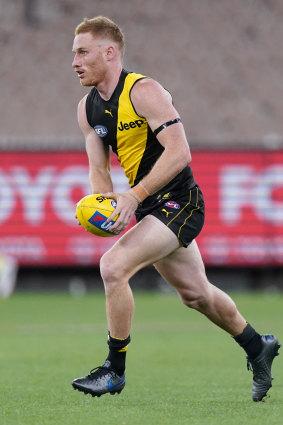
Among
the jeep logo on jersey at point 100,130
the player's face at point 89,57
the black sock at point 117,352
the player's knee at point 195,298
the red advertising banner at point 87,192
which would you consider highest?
the player's face at point 89,57

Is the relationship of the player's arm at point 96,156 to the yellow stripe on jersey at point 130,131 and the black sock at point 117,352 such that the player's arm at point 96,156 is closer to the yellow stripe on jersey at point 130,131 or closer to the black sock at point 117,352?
the yellow stripe on jersey at point 130,131

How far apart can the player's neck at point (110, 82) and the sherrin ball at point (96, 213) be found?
67 centimetres

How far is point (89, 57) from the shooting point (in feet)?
21.7

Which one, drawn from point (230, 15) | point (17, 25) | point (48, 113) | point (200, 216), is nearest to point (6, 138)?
point (48, 113)

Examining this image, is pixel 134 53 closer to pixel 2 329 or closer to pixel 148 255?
pixel 2 329

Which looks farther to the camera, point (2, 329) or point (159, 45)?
point (159, 45)

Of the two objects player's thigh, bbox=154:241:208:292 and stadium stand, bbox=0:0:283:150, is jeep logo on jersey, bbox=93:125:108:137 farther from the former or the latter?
stadium stand, bbox=0:0:283:150

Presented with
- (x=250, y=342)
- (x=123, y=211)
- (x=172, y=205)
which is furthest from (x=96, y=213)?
(x=250, y=342)

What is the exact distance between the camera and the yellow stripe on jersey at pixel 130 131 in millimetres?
6570

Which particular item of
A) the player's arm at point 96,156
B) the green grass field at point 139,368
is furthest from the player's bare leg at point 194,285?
the player's arm at point 96,156

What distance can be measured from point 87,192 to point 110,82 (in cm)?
1191

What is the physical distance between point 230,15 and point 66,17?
15.7ft

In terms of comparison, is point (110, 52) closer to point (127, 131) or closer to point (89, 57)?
point (89, 57)

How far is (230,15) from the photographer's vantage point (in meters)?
31.5
